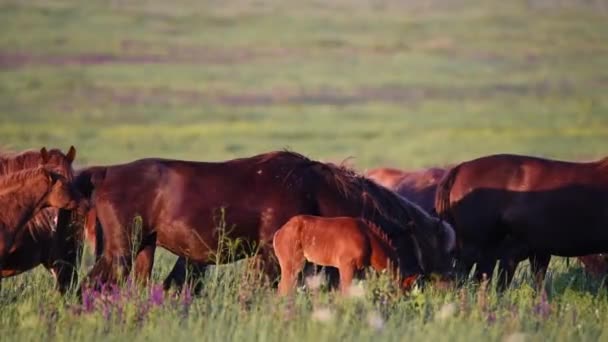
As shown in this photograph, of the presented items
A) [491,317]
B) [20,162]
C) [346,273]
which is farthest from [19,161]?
[491,317]

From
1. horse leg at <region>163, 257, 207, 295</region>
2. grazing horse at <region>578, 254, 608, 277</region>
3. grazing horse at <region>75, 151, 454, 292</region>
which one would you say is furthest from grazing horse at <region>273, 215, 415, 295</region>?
grazing horse at <region>578, 254, 608, 277</region>

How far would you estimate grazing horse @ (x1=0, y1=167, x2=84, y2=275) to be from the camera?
9.09m

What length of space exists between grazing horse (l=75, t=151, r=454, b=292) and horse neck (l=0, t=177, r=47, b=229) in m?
0.74

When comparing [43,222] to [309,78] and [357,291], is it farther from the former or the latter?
[309,78]

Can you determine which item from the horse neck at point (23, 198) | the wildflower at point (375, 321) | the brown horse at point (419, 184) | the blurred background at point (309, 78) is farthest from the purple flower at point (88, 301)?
the blurred background at point (309, 78)

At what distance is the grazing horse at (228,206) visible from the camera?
9.86 metres

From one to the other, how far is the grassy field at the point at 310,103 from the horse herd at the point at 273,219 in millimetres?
388

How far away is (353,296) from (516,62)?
216 ft

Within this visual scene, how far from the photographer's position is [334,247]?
9.51 metres

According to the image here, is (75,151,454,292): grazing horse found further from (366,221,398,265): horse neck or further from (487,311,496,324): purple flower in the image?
(487,311,496,324): purple flower

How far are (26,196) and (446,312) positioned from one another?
299cm

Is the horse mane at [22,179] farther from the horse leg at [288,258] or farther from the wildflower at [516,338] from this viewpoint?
the wildflower at [516,338]

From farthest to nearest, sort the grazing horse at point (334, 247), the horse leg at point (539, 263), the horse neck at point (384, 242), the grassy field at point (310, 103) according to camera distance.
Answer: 1. the horse leg at point (539, 263)
2. the horse neck at point (384, 242)
3. the grazing horse at point (334, 247)
4. the grassy field at point (310, 103)

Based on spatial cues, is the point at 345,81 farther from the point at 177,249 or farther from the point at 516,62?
the point at 177,249
